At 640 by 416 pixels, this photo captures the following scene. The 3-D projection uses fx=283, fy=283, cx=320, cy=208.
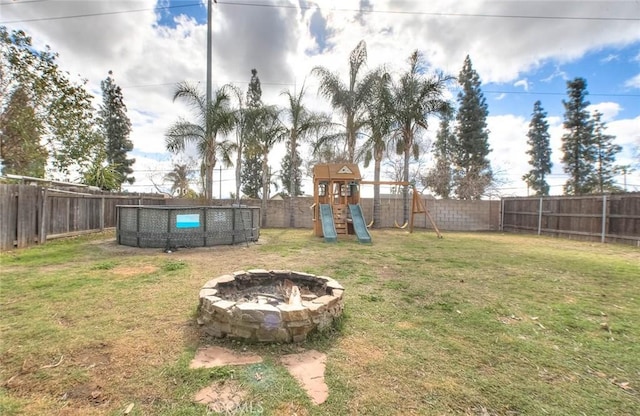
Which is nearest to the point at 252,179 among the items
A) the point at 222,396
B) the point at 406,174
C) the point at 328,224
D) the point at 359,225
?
the point at 406,174

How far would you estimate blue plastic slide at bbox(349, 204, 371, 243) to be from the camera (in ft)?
28.7

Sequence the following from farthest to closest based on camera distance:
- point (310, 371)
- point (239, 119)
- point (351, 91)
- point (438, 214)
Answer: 1. point (438, 214)
2. point (351, 91)
3. point (239, 119)
4. point (310, 371)

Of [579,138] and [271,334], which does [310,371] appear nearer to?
[271,334]

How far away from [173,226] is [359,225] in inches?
217

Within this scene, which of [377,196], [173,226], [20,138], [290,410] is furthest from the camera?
[377,196]

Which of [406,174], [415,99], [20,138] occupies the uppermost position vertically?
[415,99]

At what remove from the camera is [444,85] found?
12.5 metres

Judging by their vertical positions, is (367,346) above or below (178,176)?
below

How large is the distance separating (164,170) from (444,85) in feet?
72.5

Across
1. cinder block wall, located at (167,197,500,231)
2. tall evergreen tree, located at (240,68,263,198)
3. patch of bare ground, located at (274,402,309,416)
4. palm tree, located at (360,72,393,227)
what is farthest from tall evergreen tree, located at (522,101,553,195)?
patch of bare ground, located at (274,402,309,416)

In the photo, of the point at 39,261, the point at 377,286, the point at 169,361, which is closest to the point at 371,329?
the point at 377,286

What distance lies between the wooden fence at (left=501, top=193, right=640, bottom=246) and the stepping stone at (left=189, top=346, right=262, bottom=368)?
12214 mm

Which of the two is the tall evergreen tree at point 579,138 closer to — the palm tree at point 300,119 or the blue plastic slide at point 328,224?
the palm tree at point 300,119

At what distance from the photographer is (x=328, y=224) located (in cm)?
959
